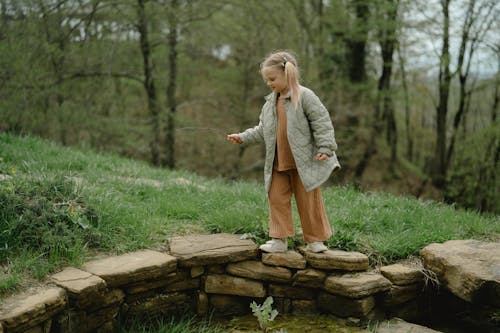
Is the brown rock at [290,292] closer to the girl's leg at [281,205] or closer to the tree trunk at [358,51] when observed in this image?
the girl's leg at [281,205]

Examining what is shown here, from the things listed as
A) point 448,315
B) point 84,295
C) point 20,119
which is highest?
point 20,119

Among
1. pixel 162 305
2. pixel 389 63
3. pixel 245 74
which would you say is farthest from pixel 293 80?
pixel 389 63

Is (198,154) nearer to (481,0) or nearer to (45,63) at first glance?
(45,63)

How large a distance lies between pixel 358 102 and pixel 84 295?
36.6 ft

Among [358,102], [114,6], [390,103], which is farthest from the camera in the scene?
→ [390,103]

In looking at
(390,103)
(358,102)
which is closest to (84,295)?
(358,102)

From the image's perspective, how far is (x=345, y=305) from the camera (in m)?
3.83

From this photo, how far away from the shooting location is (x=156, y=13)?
429 inches

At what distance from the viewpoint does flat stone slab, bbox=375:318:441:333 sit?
3646 millimetres

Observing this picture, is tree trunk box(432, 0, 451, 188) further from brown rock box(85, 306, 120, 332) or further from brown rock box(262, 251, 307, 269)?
brown rock box(85, 306, 120, 332)

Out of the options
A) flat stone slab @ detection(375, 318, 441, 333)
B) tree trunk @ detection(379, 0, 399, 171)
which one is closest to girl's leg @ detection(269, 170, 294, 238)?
flat stone slab @ detection(375, 318, 441, 333)

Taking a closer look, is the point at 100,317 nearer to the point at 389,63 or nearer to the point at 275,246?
the point at 275,246

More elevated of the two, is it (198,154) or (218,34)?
(218,34)

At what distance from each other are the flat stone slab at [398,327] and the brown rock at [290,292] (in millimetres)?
638
